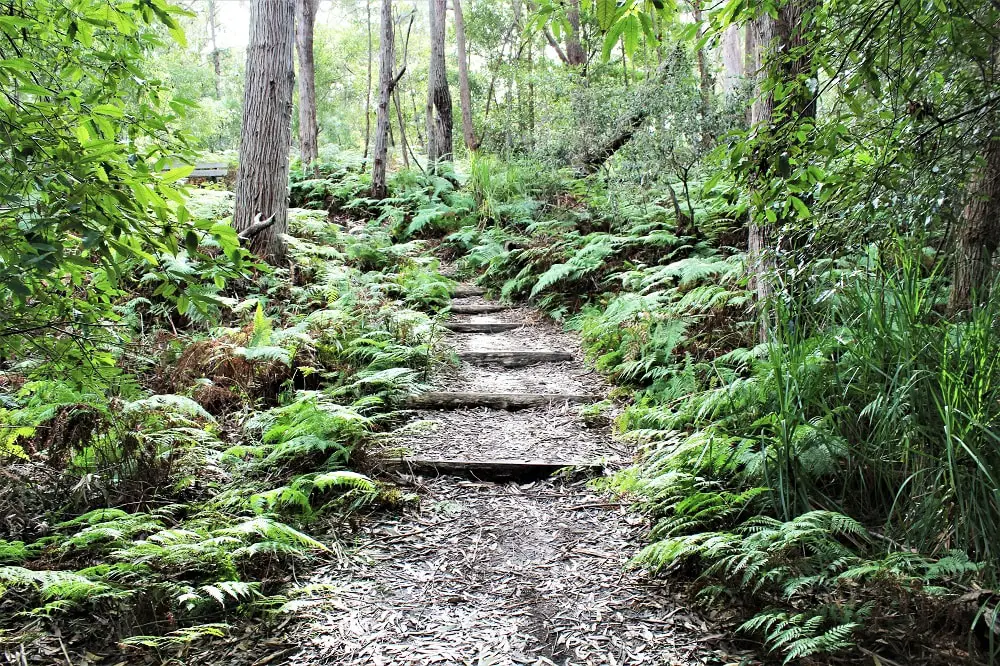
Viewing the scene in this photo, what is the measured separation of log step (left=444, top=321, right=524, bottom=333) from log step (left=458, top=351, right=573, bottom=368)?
0.92 m

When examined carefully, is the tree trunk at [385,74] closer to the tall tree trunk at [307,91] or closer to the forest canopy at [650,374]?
the tall tree trunk at [307,91]

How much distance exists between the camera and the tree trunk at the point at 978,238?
3168mm

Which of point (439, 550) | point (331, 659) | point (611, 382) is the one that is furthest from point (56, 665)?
point (611, 382)

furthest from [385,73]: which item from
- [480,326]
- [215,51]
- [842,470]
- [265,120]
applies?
[215,51]

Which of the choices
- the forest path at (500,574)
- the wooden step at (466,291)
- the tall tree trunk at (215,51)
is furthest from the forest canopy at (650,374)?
the tall tree trunk at (215,51)

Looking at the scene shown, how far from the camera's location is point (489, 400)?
492 centimetres

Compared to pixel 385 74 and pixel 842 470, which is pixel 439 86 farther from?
pixel 842 470

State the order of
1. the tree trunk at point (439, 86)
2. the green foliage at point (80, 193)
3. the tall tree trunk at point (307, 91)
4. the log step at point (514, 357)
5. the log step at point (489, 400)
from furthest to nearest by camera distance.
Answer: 1. the tall tree trunk at point (307, 91)
2. the tree trunk at point (439, 86)
3. the log step at point (514, 357)
4. the log step at point (489, 400)
5. the green foliage at point (80, 193)

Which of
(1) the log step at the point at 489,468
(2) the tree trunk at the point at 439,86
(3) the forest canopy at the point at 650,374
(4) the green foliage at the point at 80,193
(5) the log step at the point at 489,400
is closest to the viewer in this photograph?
(4) the green foliage at the point at 80,193

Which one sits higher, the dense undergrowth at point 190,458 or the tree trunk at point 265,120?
the tree trunk at point 265,120

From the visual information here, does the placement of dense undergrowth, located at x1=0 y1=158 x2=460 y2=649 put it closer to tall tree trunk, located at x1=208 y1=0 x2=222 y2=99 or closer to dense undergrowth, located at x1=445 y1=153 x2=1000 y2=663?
dense undergrowth, located at x1=445 y1=153 x2=1000 y2=663

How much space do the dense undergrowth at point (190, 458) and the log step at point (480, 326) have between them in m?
0.90

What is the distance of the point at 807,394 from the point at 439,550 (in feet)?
6.54

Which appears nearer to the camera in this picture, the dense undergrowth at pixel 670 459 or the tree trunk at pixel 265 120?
the dense undergrowth at pixel 670 459
